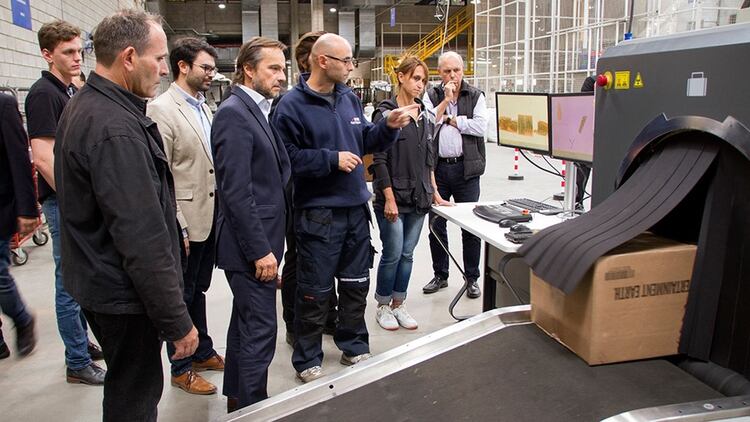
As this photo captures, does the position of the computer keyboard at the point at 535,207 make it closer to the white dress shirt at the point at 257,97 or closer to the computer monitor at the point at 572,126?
the computer monitor at the point at 572,126

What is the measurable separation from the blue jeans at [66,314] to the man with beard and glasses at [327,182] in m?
1.04

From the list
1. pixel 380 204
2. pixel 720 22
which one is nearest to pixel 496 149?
pixel 720 22

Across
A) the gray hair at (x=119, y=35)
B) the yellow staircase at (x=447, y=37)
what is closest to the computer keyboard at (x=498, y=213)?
the gray hair at (x=119, y=35)

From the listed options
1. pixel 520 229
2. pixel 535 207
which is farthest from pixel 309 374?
pixel 535 207

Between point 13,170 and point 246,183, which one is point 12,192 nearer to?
point 13,170

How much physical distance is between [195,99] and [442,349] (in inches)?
75.9

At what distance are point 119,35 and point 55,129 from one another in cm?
131

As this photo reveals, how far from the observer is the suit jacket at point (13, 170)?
8.43 ft

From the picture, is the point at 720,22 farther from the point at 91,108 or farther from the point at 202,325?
the point at 91,108

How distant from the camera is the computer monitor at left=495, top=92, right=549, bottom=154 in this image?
3.14m

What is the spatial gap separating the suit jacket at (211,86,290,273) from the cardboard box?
1.32m

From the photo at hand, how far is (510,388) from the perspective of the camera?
1.22 metres

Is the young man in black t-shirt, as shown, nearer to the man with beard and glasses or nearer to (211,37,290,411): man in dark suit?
(211,37,290,411): man in dark suit

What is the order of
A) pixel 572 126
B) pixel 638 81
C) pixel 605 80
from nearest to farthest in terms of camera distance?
pixel 638 81 → pixel 605 80 → pixel 572 126
